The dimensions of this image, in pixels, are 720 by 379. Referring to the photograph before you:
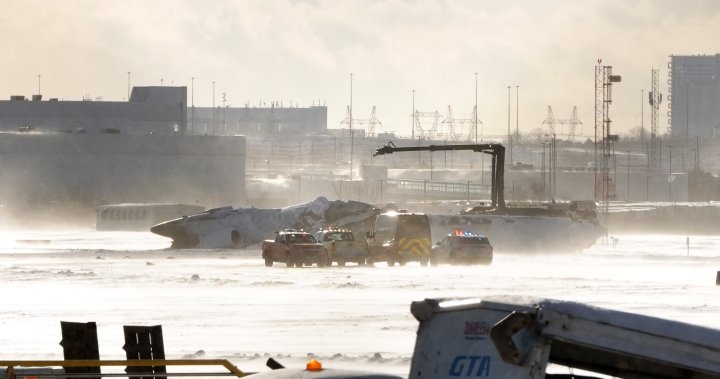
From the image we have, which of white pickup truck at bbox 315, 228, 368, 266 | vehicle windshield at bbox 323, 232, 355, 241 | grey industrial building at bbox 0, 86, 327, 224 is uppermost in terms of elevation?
grey industrial building at bbox 0, 86, 327, 224

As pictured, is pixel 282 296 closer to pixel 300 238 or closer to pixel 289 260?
pixel 289 260

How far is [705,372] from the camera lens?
343 inches

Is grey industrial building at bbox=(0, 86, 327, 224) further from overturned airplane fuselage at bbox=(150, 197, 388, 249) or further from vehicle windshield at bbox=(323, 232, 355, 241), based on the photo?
vehicle windshield at bbox=(323, 232, 355, 241)

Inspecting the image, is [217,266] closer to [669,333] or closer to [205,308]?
[205,308]

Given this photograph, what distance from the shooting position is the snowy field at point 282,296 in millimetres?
25484

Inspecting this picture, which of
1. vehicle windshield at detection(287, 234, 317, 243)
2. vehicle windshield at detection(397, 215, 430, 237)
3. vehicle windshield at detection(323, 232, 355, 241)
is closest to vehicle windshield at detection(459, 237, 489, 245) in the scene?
vehicle windshield at detection(397, 215, 430, 237)

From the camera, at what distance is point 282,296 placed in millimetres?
40250

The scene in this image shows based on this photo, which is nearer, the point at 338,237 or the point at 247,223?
the point at 338,237

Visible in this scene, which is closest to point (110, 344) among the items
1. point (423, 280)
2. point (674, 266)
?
point (423, 280)

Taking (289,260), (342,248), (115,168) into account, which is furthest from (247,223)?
(115,168)

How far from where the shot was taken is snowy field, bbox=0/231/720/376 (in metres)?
25.5

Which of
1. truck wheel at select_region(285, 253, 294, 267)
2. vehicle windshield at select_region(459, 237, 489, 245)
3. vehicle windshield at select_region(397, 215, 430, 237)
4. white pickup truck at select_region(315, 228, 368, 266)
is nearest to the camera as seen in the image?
truck wheel at select_region(285, 253, 294, 267)

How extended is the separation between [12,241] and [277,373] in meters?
91.3

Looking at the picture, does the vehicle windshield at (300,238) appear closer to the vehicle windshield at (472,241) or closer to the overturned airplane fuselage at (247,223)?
Result: the vehicle windshield at (472,241)
